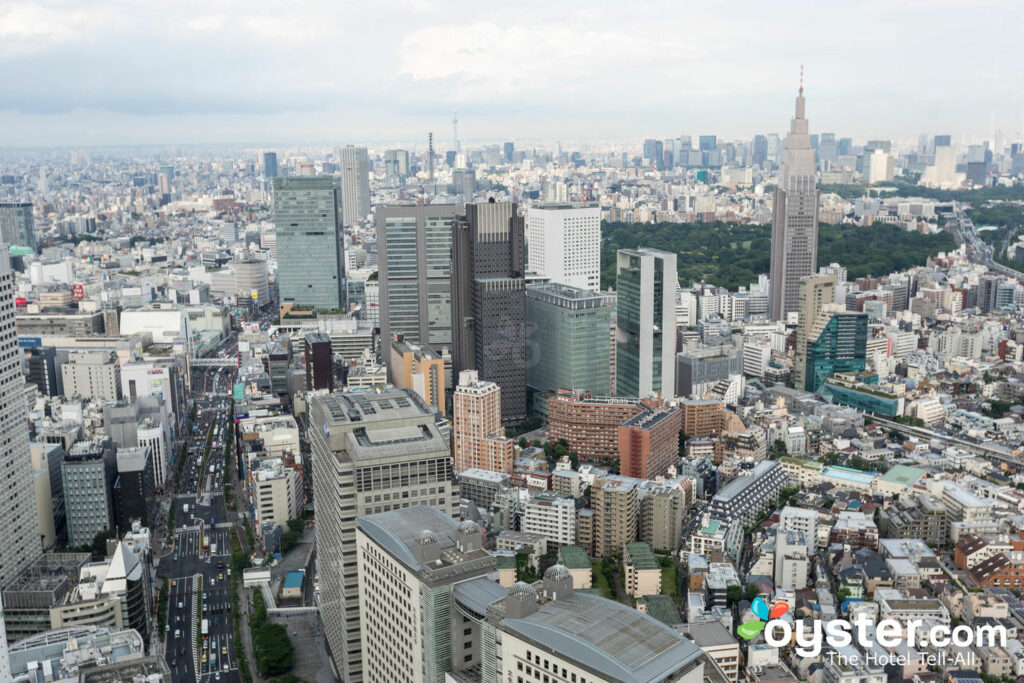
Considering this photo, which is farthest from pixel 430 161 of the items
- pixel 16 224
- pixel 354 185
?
pixel 16 224

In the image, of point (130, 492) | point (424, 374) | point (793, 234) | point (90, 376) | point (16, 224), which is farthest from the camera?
point (16, 224)

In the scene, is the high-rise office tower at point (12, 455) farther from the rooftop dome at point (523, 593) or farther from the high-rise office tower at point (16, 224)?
the high-rise office tower at point (16, 224)

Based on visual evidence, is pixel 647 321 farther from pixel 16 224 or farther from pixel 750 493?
pixel 16 224

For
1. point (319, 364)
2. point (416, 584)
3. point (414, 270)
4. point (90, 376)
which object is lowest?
point (90, 376)

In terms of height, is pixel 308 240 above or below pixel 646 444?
above

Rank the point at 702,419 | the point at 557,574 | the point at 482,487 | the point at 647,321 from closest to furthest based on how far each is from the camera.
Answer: the point at 557,574, the point at 482,487, the point at 702,419, the point at 647,321

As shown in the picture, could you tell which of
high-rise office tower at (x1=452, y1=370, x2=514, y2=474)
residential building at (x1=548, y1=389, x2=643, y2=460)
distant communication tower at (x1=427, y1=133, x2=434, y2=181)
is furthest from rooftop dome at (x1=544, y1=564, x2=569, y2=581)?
distant communication tower at (x1=427, y1=133, x2=434, y2=181)
